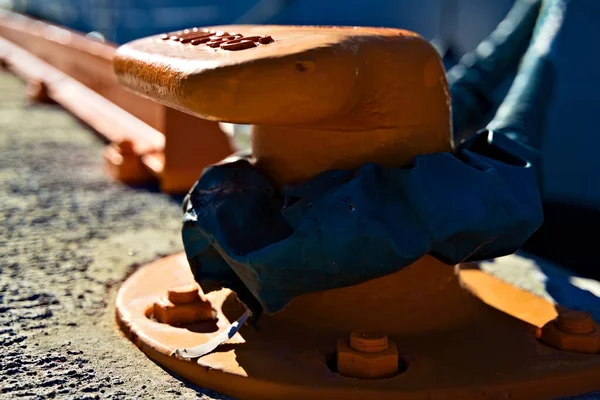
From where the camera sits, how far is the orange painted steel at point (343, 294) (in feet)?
5.09

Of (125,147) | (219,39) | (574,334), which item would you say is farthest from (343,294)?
(125,147)

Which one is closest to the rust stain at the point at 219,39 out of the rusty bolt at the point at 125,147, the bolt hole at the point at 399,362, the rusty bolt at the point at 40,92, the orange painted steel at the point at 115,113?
the bolt hole at the point at 399,362

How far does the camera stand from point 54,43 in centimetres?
796

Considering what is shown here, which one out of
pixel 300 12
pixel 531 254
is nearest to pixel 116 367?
pixel 531 254

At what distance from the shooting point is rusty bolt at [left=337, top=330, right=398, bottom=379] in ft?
5.43

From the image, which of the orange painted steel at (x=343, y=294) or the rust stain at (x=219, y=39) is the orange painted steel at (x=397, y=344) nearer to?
the orange painted steel at (x=343, y=294)

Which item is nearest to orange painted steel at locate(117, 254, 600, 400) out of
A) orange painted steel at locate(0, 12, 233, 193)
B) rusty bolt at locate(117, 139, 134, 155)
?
orange painted steel at locate(0, 12, 233, 193)

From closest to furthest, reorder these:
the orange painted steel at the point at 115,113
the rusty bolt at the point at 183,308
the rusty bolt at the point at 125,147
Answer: the rusty bolt at the point at 183,308 → the orange painted steel at the point at 115,113 → the rusty bolt at the point at 125,147

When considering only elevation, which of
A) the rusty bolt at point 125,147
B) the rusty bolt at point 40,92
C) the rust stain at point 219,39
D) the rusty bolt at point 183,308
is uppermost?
the rust stain at point 219,39

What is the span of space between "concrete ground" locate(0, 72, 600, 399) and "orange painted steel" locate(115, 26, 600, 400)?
0.10m

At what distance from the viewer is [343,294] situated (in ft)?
6.18

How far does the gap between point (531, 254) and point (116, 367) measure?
1799mm

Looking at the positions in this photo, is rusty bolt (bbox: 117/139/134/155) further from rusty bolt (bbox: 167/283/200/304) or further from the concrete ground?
rusty bolt (bbox: 167/283/200/304)

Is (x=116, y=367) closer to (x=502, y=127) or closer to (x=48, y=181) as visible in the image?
(x=502, y=127)
